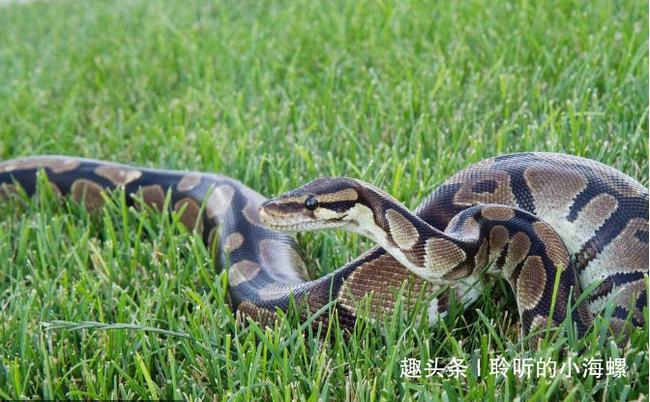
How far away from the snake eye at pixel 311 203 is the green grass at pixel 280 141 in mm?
552

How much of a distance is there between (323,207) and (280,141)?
7.42 ft

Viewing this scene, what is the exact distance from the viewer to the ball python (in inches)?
138

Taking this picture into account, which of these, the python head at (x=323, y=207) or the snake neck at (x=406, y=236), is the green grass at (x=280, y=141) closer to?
the snake neck at (x=406, y=236)

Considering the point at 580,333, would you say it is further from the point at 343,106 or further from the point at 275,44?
the point at 275,44

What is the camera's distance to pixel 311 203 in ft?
12.0

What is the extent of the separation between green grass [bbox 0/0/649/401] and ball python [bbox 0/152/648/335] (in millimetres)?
172

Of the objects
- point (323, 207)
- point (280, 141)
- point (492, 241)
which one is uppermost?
point (323, 207)

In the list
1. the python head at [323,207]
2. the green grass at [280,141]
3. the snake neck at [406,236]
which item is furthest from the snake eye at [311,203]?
the green grass at [280,141]

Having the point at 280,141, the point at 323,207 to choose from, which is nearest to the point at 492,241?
the point at 323,207

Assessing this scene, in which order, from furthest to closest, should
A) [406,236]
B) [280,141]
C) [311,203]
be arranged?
[280,141], [311,203], [406,236]

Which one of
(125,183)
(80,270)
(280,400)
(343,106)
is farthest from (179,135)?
(280,400)

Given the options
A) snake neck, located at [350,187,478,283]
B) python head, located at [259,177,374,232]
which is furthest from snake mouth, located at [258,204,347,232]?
snake neck, located at [350,187,478,283]

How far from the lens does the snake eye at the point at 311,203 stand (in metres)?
3.66

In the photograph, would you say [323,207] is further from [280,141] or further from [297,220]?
[280,141]
